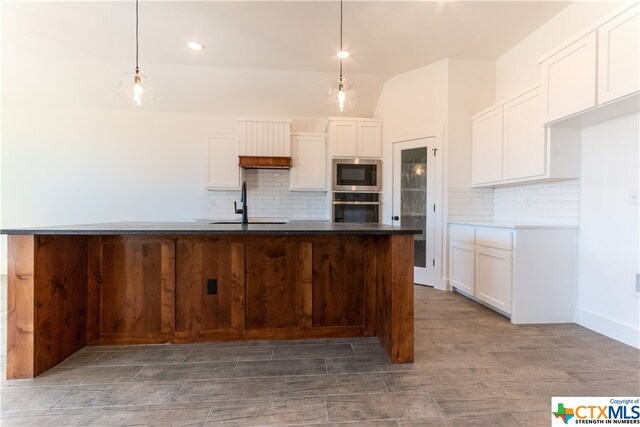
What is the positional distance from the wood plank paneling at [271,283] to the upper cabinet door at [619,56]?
2517 mm

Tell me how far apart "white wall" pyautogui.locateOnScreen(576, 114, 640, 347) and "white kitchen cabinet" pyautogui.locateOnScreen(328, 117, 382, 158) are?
2.46 m

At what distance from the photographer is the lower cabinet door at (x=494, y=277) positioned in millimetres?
2721

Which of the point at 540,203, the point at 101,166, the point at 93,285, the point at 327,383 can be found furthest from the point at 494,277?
the point at 101,166

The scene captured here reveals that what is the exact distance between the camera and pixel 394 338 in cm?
193

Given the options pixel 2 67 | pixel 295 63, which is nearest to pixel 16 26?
pixel 2 67

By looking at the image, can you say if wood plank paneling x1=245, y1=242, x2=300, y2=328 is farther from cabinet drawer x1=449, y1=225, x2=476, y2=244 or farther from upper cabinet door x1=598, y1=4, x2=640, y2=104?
upper cabinet door x1=598, y1=4, x2=640, y2=104

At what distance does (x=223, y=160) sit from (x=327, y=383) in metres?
3.69

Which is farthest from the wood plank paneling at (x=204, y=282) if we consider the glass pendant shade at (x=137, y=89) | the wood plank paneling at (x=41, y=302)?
the glass pendant shade at (x=137, y=89)

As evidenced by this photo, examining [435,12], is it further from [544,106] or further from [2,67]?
[2,67]

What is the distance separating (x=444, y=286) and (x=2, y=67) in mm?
6793

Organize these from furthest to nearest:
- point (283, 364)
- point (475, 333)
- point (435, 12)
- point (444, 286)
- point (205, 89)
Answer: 1. point (205, 89)
2. point (444, 286)
3. point (435, 12)
4. point (475, 333)
5. point (283, 364)

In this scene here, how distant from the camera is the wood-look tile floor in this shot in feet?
4.71

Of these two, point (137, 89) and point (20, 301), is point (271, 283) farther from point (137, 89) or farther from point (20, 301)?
point (137, 89)

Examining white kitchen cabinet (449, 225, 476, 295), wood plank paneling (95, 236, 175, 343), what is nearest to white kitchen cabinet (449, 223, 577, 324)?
white kitchen cabinet (449, 225, 476, 295)
